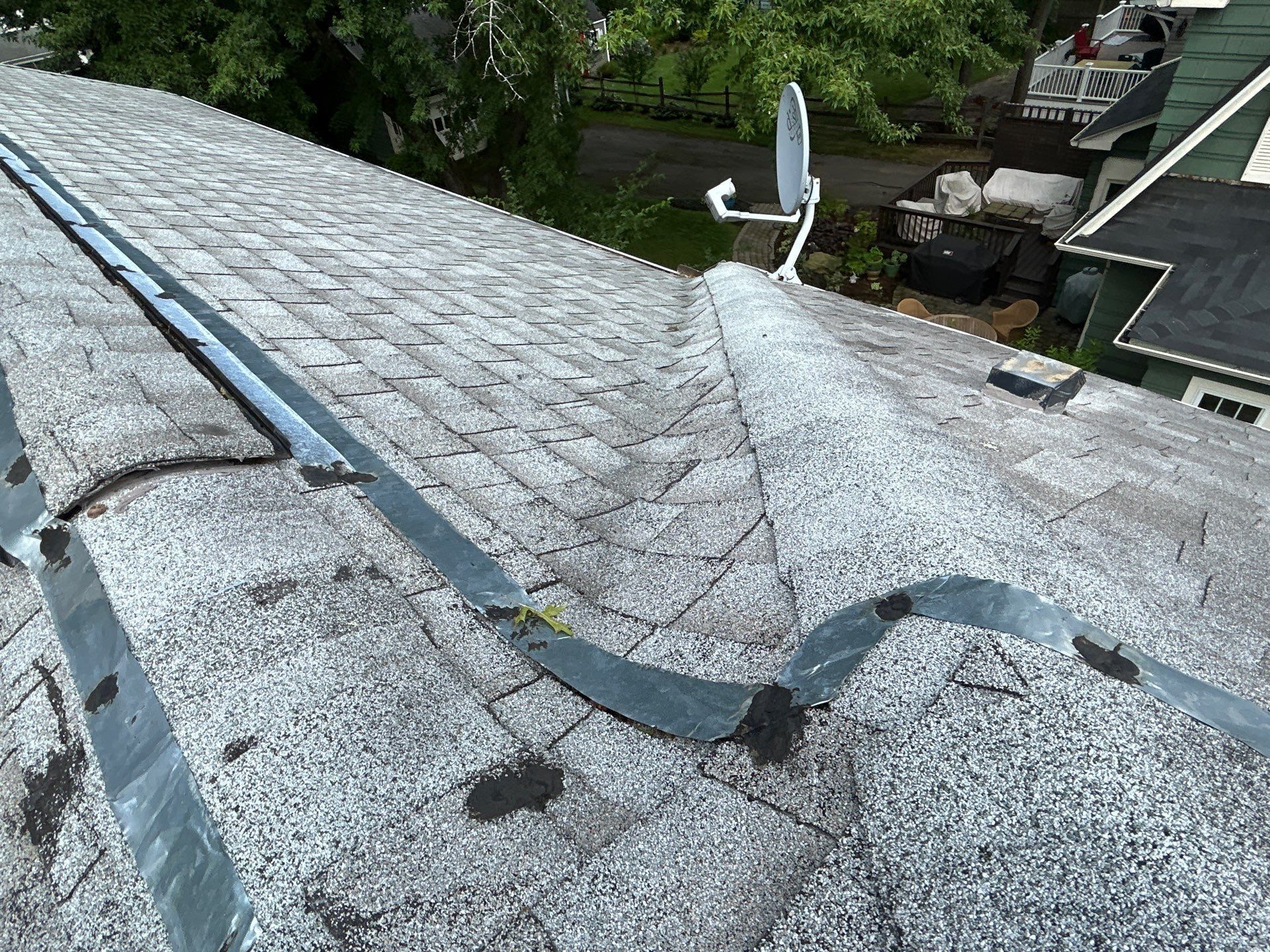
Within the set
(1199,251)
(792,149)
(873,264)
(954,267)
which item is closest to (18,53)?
(873,264)

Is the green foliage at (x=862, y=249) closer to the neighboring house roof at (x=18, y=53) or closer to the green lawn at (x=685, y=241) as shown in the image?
the green lawn at (x=685, y=241)

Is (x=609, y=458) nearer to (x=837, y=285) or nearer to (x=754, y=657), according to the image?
(x=754, y=657)

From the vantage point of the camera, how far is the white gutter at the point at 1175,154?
26.9 ft

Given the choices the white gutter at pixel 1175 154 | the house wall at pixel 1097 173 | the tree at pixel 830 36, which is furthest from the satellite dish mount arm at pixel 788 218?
the house wall at pixel 1097 173

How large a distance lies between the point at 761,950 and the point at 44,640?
170cm

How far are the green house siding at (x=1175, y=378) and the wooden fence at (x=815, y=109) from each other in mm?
15838

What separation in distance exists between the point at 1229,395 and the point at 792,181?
253 inches

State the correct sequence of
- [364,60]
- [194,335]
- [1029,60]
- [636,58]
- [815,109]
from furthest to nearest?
[815,109] → [1029,60] → [636,58] → [364,60] → [194,335]

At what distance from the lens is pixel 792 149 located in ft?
21.8

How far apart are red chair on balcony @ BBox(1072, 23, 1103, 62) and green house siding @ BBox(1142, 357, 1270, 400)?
2038cm

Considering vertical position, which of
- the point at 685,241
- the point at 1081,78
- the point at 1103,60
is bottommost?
the point at 685,241

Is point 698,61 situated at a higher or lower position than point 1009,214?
higher

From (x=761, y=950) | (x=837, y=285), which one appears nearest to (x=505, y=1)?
(x=837, y=285)

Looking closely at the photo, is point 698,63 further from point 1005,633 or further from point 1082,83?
point 1005,633
